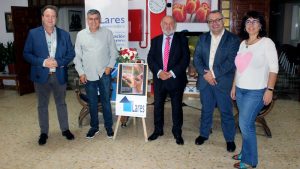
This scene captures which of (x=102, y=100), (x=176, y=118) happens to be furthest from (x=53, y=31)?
(x=176, y=118)

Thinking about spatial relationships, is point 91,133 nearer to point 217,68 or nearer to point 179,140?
point 179,140

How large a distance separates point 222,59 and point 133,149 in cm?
139

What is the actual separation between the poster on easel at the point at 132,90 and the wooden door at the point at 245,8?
112 inches

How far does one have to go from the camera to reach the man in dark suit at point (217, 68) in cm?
302

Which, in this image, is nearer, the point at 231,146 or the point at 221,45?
the point at 221,45

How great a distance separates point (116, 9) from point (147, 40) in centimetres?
123

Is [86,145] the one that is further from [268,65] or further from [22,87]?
[22,87]

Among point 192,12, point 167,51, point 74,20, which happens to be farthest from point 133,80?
point 74,20

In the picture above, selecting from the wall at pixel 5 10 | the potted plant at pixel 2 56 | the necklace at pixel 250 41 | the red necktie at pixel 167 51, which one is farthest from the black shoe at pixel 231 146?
the wall at pixel 5 10

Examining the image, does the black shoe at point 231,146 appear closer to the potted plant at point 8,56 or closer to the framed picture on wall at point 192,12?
the framed picture on wall at point 192,12

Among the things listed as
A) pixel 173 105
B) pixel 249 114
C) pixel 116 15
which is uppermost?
pixel 116 15

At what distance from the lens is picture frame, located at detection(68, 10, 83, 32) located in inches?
391

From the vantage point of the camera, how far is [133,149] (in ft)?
10.9

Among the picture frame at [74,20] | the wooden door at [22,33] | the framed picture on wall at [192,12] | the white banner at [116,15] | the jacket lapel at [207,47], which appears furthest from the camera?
the picture frame at [74,20]
